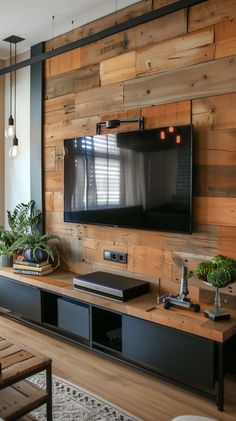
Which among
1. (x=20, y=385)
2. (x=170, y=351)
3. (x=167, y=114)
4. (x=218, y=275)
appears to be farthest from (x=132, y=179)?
(x=20, y=385)

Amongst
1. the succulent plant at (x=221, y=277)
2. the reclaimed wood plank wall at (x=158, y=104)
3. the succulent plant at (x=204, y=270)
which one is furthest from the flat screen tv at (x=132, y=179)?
the succulent plant at (x=221, y=277)

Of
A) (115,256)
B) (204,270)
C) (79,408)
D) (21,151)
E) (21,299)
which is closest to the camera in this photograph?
(79,408)

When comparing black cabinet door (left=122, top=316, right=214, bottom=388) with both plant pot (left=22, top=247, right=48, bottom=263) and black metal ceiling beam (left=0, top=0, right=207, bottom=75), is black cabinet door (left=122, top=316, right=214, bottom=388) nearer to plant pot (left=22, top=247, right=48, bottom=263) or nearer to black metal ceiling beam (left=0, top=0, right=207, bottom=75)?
plant pot (left=22, top=247, right=48, bottom=263)

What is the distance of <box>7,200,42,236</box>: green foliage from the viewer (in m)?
3.67

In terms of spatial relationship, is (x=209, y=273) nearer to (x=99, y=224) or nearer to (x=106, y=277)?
(x=106, y=277)

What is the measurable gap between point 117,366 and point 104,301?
0.46 meters

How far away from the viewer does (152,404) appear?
2.16 metres

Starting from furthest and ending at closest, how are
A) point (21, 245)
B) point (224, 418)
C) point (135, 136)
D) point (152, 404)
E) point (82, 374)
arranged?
point (21, 245) < point (135, 136) < point (82, 374) < point (152, 404) < point (224, 418)

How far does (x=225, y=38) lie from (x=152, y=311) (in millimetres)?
1827

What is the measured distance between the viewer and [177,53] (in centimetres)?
266

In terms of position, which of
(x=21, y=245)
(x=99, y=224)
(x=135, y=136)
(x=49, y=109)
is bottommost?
(x=21, y=245)

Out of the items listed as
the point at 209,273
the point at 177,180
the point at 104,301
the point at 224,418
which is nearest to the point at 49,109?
the point at 177,180

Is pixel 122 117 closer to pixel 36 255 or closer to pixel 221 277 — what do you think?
pixel 36 255

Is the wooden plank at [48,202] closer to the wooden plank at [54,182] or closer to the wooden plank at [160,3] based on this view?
the wooden plank at [54,182]
